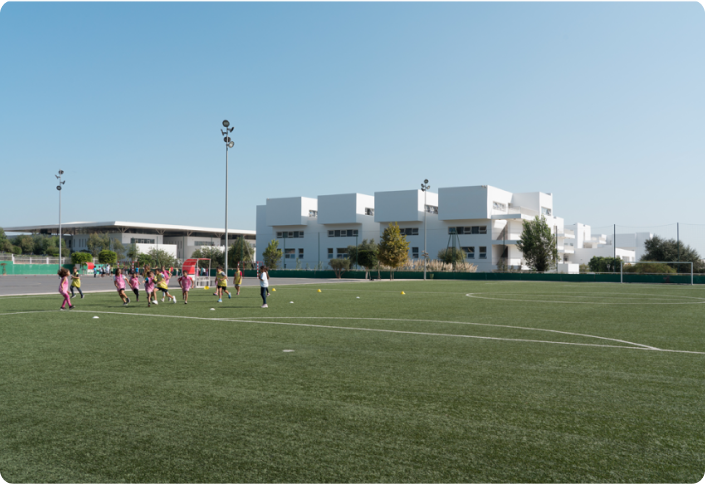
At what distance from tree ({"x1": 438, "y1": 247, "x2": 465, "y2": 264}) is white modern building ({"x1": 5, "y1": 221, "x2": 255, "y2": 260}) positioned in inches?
2256

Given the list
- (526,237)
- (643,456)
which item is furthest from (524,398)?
(526,237)

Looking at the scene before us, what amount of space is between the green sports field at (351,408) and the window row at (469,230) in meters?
67.6

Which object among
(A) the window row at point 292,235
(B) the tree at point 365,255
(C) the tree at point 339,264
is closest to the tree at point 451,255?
(B) the tree at point 365,255

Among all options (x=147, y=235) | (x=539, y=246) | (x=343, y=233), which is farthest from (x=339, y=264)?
(x=147, y=235)

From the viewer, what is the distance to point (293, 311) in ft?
60.1

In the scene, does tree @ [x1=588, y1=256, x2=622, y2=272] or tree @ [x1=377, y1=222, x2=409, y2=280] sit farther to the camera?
tree @ [x1=588, y1=256, x2=622, y2=272]

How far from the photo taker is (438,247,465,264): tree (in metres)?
74.8

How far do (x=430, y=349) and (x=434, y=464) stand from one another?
5.80 m

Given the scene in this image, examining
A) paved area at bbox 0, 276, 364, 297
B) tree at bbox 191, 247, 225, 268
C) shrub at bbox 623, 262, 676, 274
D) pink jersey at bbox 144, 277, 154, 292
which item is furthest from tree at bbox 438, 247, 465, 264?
pink jersey at bbox 144, 277, 154, 292

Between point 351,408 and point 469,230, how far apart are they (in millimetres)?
75566

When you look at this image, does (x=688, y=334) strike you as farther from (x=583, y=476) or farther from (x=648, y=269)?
(x=648, y=269)

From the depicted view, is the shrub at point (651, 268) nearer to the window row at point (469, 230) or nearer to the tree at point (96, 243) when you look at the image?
the window row at point (469, 230)

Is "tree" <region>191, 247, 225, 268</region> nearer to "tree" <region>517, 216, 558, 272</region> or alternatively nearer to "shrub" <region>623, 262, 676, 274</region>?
"tree" <region>517, 216, 558, 272</region>

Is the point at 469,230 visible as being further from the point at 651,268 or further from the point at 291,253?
the point at 291,253
